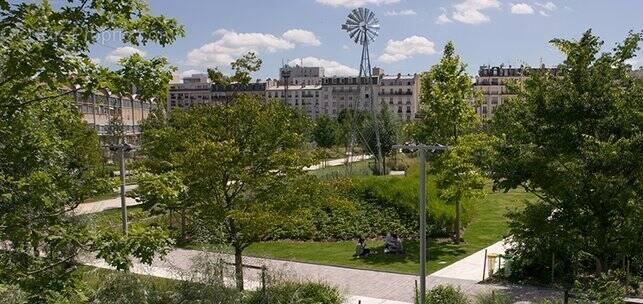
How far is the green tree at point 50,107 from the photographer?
266 inches

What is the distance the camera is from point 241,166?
17.0m

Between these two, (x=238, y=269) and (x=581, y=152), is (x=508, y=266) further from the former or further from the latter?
(x=238, y=269)

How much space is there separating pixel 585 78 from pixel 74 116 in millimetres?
11542

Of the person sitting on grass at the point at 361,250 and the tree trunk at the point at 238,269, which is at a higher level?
the tree trunk at the point at 238,269

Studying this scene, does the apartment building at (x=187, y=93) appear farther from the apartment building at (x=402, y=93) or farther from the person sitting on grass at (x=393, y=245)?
the person sitting on grass at (x=393, y=245)

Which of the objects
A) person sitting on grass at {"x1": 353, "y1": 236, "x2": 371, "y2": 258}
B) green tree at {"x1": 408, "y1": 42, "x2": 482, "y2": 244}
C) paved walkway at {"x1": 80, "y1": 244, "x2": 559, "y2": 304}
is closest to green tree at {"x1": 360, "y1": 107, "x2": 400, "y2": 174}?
green tree at {"x1": 408, "y1": 42, "x2": 482, "y2": 244}

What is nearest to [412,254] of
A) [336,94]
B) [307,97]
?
[336,94]

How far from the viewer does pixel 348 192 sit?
28375 mm

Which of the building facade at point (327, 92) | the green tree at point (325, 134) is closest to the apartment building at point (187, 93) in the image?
the building facade at point (327, 92)

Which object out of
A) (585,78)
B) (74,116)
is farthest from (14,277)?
(585,78)

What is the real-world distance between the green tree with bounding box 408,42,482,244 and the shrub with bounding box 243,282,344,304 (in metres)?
8.48

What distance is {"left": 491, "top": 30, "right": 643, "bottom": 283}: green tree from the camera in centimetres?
1370

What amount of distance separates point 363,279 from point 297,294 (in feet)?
15.3

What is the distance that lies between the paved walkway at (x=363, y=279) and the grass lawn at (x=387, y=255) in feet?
2.08
